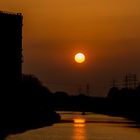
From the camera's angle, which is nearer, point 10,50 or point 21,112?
point 21,112

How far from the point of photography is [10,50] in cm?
9775

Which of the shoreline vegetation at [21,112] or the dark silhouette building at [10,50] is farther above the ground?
the dark silhouette building at [10,50]

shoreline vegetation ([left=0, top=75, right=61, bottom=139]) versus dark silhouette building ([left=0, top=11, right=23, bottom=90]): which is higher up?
dark silhouette building ([left=0, top=11, right=23, bottom=90])

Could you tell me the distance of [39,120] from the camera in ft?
320

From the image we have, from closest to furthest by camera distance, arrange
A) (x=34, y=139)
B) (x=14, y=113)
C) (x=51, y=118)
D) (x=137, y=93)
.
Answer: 1. (x=34, y=139)
2. (x=14, y=113)
3. (x=51, y=118)
4. (x=137, y=93)

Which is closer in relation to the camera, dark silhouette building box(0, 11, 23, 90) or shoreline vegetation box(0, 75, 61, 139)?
shoreline vegetation box(0, 75, 61, 139)

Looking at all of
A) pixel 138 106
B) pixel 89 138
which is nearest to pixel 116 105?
pixel 138 106

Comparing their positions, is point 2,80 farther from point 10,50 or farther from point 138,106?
point 138,106

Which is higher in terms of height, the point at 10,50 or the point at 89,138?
the point at 10,50

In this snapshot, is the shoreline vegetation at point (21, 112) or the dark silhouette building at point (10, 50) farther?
the dark silhouette building at point (10, 50)

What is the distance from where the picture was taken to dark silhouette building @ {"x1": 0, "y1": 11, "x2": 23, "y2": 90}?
95.3m

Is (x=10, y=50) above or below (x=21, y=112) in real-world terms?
above

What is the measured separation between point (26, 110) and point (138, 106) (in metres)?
59.5

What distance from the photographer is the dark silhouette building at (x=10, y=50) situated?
95.3 metres
